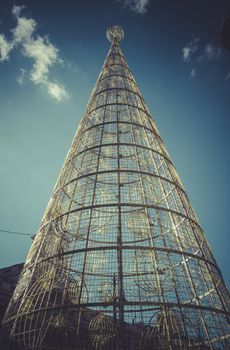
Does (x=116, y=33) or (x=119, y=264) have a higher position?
(x=116, y=33)

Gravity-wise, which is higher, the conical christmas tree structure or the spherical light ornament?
the spherical light ornament

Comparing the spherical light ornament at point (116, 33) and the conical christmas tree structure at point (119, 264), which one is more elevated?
the spherical light ornament at point (116, 33)

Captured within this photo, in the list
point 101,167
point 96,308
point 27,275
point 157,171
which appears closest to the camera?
point 96,308

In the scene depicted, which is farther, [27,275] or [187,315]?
[27,275]

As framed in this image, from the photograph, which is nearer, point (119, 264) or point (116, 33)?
point (119, 264)

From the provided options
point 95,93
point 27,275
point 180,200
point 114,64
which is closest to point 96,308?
point 27,275

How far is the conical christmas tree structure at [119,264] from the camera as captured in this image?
6.10m

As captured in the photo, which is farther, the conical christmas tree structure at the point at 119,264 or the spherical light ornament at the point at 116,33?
the spherical light ornament at the point at 116,33

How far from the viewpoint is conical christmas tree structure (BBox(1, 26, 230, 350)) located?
20.0ft

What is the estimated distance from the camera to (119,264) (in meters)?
6.50

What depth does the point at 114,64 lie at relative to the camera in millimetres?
16328

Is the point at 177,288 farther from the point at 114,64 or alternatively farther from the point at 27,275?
the point at 114,64

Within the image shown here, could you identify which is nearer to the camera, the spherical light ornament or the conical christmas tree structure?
the conical christmas tree structure

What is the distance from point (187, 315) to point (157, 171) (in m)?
5.43
